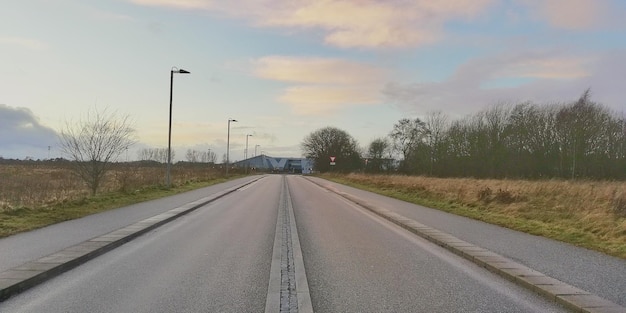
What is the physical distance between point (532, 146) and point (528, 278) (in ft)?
184

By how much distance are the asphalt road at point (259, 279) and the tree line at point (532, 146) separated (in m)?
44.6

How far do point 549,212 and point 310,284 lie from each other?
13446 millimetres

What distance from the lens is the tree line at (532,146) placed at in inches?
2055

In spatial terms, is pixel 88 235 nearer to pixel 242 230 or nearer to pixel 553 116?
pixel 242 230

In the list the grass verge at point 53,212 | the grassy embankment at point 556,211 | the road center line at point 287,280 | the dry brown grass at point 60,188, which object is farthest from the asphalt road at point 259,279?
the dry brown grass at point 60,188

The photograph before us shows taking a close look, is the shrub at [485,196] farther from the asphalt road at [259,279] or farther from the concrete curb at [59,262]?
the concrete curb at [59,262]

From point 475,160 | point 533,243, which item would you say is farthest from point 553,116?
point 533,243

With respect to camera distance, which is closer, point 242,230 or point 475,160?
point 242,230

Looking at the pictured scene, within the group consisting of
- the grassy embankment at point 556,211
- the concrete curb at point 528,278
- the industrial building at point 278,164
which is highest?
the industrial building at point 278,164

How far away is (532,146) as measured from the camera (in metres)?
59.5

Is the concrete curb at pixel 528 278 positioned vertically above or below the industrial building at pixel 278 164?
below

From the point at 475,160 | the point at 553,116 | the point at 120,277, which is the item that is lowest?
the point at 120,277

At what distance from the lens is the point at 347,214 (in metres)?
19.5

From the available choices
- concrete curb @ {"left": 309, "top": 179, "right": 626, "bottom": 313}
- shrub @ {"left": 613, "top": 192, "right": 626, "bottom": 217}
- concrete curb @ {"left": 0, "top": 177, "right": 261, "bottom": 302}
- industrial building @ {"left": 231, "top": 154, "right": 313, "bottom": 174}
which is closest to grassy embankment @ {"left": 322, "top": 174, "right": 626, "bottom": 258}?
shrub @ {"left": 613, "top": 192, "right": 626, "bottom": 217}
